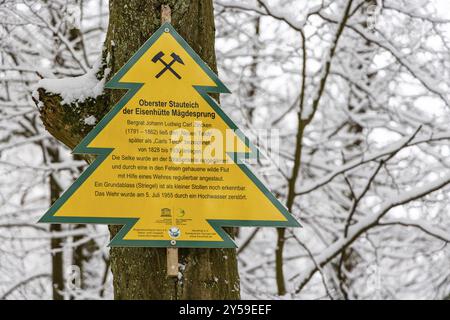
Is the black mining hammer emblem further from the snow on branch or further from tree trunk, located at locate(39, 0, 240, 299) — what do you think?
the snow on branch

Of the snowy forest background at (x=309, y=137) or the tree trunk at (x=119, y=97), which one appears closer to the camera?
the tree trunk at (x=119, y=97)

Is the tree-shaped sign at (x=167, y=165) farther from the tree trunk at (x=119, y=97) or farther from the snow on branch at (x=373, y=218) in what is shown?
the snow on branch at (x=373, y=218)

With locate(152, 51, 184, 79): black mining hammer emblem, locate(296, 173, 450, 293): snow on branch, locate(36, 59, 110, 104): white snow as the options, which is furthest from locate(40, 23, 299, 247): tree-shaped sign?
locate(296, 173, 450, 293): snow on branch

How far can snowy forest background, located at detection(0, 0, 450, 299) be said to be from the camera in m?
6.45

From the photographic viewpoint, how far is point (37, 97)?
111 inches

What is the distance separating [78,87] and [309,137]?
5.77 m

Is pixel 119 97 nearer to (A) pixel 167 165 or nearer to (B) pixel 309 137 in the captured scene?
(A) pixel 167 165

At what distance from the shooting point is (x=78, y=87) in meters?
2.71

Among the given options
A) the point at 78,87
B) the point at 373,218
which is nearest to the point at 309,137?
the point at 373,218

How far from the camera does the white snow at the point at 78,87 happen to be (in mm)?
2684

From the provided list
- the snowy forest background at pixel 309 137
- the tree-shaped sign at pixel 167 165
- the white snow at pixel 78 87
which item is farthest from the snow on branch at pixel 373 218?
the white snow at pixel 78 87

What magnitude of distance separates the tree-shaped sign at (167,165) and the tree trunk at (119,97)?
67 mm

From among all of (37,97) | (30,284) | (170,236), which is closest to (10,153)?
(30,284)
